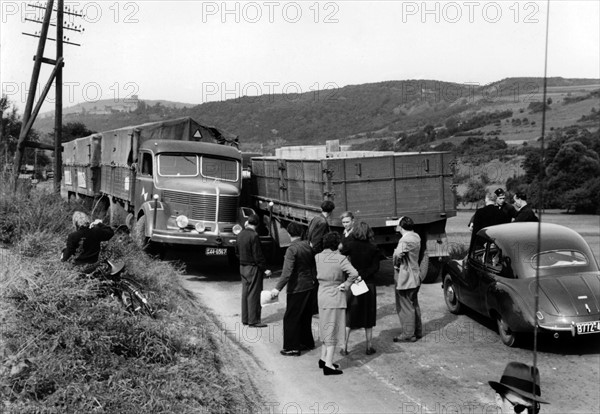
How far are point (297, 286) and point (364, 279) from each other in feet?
2.81

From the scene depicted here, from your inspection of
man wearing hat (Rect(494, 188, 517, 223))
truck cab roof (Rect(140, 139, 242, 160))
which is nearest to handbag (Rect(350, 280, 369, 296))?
man wearing hat (Rect(494, 188, 517, 223))

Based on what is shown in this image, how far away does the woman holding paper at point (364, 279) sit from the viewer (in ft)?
27.5

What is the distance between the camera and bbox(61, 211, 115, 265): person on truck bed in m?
7.73

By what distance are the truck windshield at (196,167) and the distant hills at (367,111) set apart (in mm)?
49147

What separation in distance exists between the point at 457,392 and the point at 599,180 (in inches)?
982

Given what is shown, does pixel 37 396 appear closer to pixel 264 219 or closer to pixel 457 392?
pixel 457 392

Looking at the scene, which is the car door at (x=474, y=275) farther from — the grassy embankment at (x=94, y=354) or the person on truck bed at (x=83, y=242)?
the person on truck bed at (x=83, y=242)

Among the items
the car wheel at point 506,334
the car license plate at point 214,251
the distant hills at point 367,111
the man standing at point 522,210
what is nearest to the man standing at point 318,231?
the car wheel at point 506,334

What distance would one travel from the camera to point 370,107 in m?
91.8

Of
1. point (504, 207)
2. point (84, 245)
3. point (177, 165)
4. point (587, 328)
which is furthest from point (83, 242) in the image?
point (504, 207)

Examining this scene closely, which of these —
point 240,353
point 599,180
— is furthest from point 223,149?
point 599,180

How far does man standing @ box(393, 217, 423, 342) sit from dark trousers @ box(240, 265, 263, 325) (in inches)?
81.8

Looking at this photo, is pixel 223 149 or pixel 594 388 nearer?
pixel 594 388

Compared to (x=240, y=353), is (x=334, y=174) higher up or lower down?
higher up
